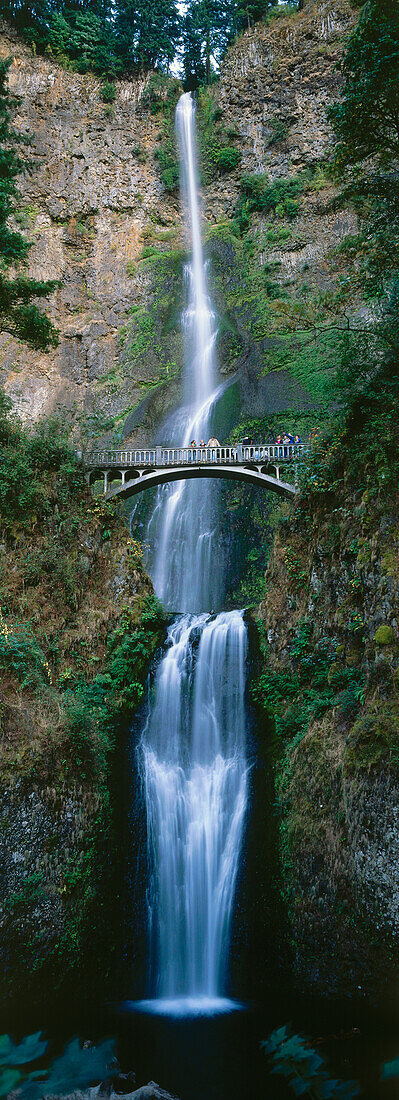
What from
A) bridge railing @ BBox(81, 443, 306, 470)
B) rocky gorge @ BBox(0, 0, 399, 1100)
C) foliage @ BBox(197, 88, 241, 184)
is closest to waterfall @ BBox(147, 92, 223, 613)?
rocky gorge @ BBox(0, 0, 399, 1100)

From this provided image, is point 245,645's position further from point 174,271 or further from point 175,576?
point 174,271

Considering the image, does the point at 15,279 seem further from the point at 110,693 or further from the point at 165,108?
the point at 165,108

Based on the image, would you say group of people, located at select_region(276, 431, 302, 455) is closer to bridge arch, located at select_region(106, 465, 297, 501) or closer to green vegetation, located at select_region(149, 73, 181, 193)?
bridge arch, located at select_region(106, 465, 297, 501)

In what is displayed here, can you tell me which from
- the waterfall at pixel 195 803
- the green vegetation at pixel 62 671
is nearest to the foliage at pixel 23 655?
the green vegetation at pixel 62 671

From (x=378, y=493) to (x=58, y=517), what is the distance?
7.51 metres

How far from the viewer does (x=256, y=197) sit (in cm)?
3291

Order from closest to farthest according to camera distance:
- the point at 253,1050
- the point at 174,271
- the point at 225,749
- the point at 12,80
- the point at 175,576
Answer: the point at 253,1050 → the point at 225,749 → the point at 175,576 → the point at 174,271 → the point at 12,80

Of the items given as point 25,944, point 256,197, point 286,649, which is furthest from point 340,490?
point 256,197

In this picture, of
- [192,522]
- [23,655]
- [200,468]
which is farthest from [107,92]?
[23,655]

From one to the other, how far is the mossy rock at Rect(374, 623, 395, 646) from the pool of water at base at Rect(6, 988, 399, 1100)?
15.0 feet

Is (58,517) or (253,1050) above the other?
(58,517)

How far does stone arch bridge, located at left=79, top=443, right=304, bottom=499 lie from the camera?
16797 mm

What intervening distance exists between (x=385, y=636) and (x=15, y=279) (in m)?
10.6

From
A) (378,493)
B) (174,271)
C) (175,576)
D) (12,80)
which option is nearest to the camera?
(378,493)
